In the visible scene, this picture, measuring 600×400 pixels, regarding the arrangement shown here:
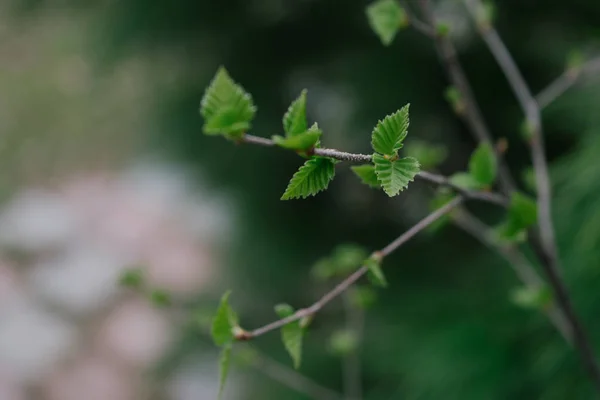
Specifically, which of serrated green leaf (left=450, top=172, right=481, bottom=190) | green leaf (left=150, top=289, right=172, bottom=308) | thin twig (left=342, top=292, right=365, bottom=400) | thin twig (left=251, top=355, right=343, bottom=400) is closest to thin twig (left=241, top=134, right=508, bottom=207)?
serrated green leaf (left=450, top=172, right=481, bottom=190)

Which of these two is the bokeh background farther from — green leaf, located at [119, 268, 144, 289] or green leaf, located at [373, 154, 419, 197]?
green leaf, located at [373, 154, 419, 197]

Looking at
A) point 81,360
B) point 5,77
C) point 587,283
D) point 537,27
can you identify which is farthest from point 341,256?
point 5,77

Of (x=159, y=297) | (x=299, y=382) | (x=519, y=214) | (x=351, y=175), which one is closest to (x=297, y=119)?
(x=519, y=214)

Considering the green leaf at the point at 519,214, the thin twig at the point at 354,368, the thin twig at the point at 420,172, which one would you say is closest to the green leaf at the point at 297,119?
the thin twig at the point at 420,172

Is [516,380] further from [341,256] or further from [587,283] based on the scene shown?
[341,256]

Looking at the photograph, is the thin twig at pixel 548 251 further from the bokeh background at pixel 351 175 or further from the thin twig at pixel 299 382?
the thin twig at pixel 299 382

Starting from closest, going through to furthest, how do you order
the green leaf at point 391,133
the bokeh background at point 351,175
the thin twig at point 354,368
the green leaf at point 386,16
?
1. the green leaf at point 391,133
2. the green leaf at point 386,16
3. the bokeh background at point 351,175
4. the thin twig at point 354,368
